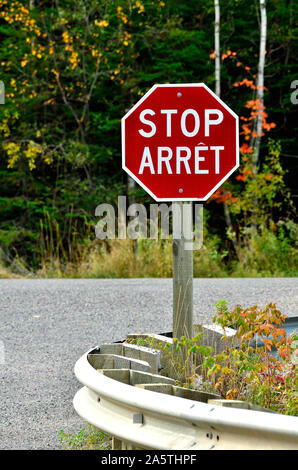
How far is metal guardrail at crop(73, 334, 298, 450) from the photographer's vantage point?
2.49 meters

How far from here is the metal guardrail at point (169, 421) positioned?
2490 mm

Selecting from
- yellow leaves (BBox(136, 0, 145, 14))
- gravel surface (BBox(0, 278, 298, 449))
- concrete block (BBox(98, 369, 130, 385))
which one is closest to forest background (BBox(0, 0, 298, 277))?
yellow leaves (BBox(136, 0, 145, 14))

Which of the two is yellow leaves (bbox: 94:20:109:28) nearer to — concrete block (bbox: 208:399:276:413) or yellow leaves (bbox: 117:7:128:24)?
yellow leaves (bbox: 117:7:128:24)

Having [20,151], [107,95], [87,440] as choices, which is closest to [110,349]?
[87,440]

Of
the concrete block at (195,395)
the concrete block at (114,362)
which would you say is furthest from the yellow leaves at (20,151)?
the concrete block at (195,395)

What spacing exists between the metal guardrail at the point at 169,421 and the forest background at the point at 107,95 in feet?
40.3

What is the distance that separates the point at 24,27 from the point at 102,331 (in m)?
12.4

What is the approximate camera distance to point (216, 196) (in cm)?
1688

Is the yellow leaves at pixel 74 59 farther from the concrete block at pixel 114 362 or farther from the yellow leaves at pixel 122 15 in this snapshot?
the concrete block at pixel 114 362

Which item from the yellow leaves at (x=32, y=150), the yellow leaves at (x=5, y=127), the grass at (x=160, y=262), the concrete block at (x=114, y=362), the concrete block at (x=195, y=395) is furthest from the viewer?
the yellow leaves at (x=5, y=127)

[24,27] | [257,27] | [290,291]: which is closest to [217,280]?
[290,291]

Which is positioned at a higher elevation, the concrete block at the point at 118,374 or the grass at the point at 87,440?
the concrete block at the point at 118,374

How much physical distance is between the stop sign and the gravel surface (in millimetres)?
1432

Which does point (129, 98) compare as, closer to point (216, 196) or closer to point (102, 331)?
point (216, 196)
